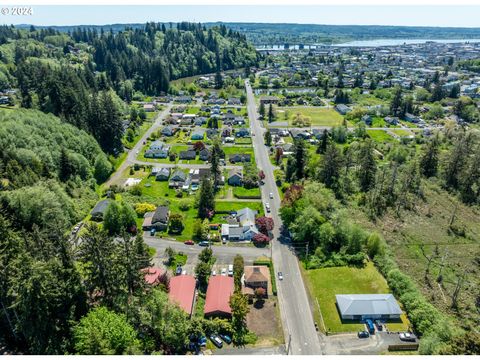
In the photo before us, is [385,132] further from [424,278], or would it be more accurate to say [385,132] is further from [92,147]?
[92,147]

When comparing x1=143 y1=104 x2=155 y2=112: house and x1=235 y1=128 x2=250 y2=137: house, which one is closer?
x1=235 y1=128 x2=250 y2=137: house

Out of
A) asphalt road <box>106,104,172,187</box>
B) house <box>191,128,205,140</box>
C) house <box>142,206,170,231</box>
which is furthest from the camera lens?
house <box>191,128,205,140</box>

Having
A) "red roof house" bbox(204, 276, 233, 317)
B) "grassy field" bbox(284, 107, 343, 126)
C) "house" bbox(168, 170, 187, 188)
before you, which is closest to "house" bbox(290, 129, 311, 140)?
"grassy field" bbox(284, 107, 343, 126)

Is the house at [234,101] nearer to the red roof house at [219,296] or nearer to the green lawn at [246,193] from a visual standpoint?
the green lawn at [246,193]

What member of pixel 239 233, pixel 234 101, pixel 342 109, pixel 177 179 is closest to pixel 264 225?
pixel 239 233

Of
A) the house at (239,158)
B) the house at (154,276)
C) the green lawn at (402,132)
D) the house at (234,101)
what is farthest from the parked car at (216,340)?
the house at (234,101)

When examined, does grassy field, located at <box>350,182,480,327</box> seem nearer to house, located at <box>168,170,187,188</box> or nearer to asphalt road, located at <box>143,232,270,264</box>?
asphalt road, located at <box>143,232,270,264</box>
